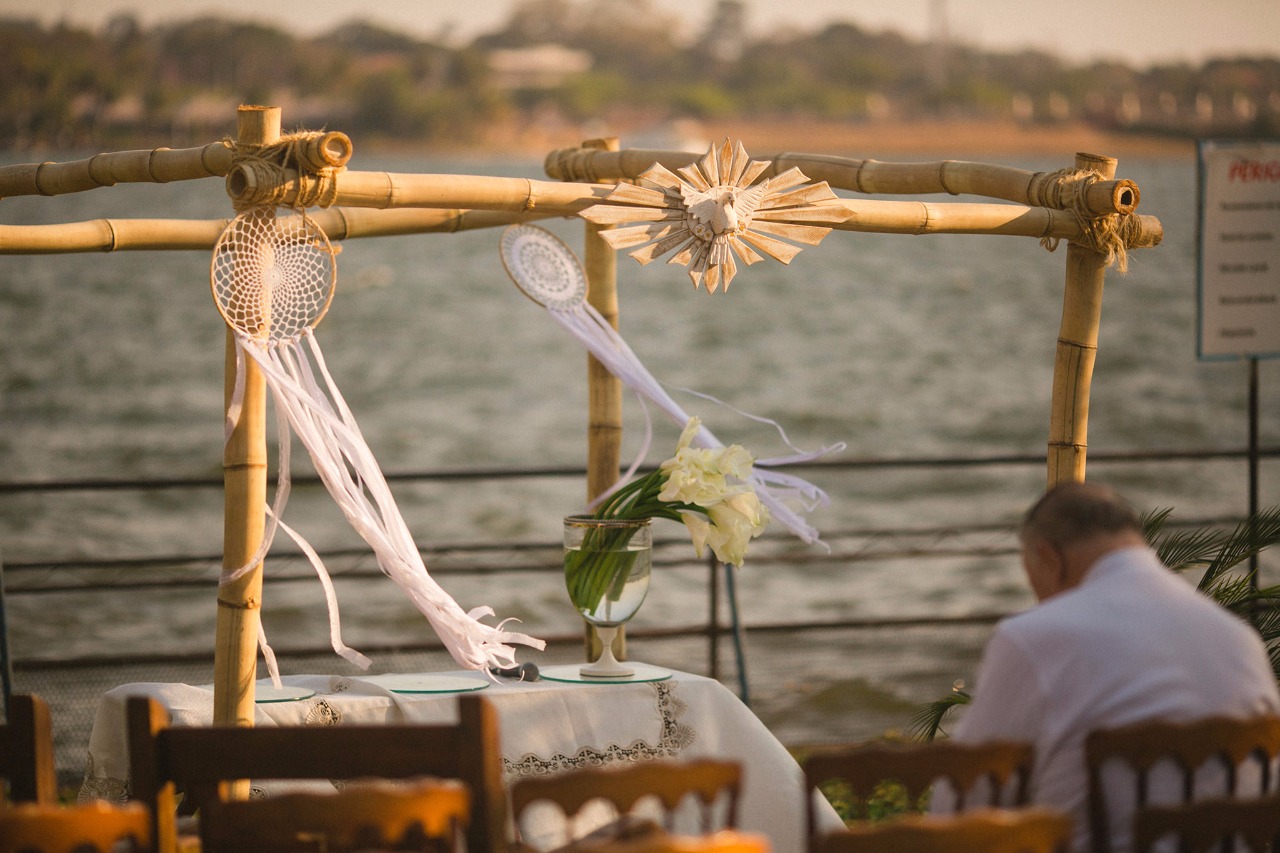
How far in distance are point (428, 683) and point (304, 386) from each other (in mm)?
712

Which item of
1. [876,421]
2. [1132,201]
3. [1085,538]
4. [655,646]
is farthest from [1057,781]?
[876,421]

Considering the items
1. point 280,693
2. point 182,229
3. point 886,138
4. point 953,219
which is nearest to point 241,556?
point 280,693

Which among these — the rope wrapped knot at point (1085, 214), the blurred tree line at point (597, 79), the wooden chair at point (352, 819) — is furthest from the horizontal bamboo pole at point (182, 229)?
the blurred tree line at point (597, 79)

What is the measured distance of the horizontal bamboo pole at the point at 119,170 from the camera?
2.57 meters

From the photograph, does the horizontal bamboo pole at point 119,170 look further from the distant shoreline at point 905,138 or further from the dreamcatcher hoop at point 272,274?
the distant shoreline at point 905,138

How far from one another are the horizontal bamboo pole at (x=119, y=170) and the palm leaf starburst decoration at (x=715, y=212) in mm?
783

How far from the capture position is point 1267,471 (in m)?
14.9

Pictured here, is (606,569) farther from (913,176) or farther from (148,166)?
(148,166)

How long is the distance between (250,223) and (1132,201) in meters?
1.80

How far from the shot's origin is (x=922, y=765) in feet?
5.82

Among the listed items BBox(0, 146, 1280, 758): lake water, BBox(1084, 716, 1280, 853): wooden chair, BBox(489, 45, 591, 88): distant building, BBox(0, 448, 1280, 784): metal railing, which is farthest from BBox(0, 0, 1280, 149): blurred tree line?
BBox(1084, 716, 1280, 853): wooden chair

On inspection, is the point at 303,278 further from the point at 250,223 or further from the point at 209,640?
the point at 209,640

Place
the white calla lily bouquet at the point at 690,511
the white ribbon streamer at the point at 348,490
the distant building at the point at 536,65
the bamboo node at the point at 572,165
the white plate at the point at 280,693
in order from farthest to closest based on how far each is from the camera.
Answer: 1. the distant building at the point at 536,65
2. the bamboo node at the point at 572,165
3. the white calla lily bouquet at the point at 690,511
4. the white plate at the point at 280,693
5. the white ribbon streamer at the point at 348,490

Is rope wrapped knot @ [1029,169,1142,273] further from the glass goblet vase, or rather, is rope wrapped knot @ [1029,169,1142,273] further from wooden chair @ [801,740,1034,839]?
wooden chair @ [801,740,1034,839]
